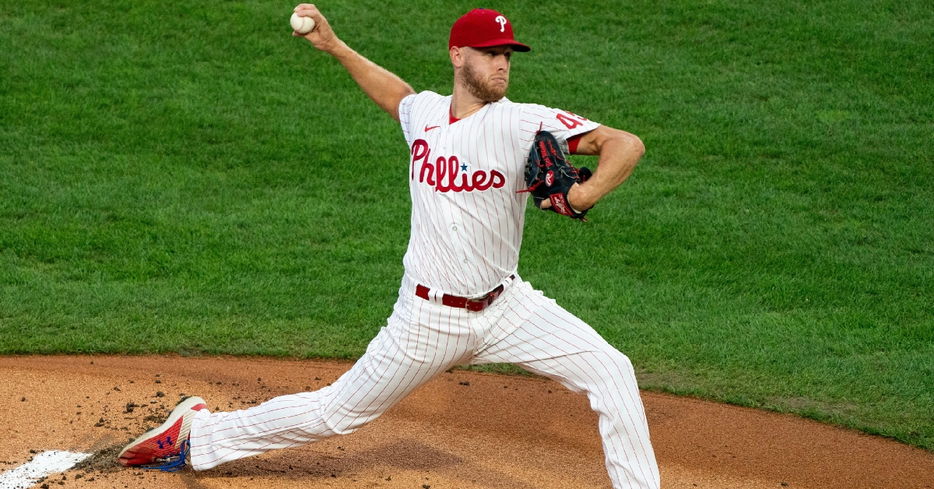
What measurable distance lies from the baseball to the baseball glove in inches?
45.9

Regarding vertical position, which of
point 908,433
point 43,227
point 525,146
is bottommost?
point 908,433

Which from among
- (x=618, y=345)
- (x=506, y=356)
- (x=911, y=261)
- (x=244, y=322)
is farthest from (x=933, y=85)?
(x=506, y=356)

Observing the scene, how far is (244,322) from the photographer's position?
7.05 m

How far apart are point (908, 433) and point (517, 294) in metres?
2.43

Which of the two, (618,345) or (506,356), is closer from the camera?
(506,356)

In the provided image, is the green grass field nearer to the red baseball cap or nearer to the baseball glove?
the baseball glove

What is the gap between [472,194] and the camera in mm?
4461

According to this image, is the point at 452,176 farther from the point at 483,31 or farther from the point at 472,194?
the point at 483,31

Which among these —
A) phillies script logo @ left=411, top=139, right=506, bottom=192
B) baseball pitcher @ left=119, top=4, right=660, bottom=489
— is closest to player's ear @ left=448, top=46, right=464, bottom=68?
baseball pitcher @ left=119, top=4, right=660, bottom=489

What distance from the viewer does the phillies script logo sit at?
4438 millimetres

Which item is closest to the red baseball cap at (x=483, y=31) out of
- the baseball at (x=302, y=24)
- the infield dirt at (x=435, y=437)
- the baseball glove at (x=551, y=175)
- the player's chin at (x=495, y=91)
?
the player's chin at (x=495, y=91)

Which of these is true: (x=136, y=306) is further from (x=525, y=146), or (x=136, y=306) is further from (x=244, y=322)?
(x=525, y=146)

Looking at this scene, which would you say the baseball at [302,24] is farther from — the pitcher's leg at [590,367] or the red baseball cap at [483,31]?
the pitcher's leg at [590,367]

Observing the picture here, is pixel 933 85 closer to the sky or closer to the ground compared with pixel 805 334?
closer to the sky
